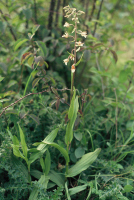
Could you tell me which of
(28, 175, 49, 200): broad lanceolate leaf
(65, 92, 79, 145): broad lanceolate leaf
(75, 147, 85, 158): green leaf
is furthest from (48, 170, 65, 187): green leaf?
(65, 92, 79, 145): broad lanceolate leaf

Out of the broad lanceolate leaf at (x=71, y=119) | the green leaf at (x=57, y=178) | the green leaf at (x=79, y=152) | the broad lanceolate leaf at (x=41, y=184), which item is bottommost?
the green leaf at (x=57, y=178)

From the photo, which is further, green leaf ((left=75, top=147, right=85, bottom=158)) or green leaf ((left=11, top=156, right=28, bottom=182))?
green leaf ((left=75, top=147, right=85, bottom=158))

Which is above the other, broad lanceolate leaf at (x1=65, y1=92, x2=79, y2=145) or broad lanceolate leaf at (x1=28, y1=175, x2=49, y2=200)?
broad lanceolate leaf at (x1=65, y1=92, x2=79, y2=145)

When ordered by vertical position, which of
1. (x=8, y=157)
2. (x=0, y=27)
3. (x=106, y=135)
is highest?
(x=0, y=27)

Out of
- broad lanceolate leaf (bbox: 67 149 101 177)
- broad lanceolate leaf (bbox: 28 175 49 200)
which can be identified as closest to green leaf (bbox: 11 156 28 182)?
broad lanceolate leaf (bbox: 28 175 49 200)

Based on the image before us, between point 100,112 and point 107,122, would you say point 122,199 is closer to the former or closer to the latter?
point 107,122

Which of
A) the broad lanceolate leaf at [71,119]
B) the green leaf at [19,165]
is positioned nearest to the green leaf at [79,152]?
the broad lanceolate leaf at [71,119]

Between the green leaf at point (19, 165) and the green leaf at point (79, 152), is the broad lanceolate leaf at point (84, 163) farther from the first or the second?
the green leaf at point (19, 165)

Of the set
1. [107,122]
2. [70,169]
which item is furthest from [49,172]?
[107,122]

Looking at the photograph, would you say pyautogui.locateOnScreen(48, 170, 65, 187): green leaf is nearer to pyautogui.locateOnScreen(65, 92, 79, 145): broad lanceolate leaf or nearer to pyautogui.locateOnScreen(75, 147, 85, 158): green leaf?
pyautogui.locateOnScreen(75, 147, 85, 158): green leaf

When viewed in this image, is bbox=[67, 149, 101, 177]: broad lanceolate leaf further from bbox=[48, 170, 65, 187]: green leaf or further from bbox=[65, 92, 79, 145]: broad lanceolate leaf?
bbox=[65, 92, 79, 145]: broad lanceolate leaf

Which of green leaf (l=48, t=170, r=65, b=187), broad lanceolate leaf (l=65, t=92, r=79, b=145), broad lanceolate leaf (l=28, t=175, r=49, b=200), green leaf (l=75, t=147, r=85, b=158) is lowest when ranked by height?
green leaf (l=48, t=170, r=65, b=187)
